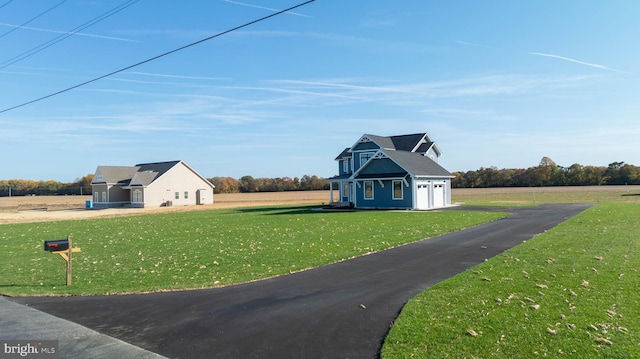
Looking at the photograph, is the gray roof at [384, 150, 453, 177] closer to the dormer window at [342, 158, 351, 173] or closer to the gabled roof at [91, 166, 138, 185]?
Answer: the dormer window at [342, 158, 351, 173]

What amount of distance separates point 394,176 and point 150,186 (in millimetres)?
35624

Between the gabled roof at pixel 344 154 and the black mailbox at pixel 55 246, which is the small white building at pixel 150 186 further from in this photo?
the black mailbox at pixel 55 246

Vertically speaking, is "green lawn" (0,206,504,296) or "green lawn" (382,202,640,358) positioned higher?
"green lawn" (382,202,640,358)

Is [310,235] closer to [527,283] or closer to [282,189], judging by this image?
[527,283]

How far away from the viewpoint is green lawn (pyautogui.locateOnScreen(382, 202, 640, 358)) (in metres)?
5.32

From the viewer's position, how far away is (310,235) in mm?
18969

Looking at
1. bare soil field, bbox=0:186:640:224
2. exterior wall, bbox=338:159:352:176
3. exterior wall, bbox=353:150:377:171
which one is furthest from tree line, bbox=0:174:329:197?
exterior wall, bbox=353:150:377:171

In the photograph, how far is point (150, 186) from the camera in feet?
188

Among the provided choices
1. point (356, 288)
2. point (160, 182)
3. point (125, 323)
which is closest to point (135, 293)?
point (125, 323)

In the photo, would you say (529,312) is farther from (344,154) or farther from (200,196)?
(200,196)

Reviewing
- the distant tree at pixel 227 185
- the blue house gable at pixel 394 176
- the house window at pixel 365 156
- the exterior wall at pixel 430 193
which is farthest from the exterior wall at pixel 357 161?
the distant tree at pixel 227 185

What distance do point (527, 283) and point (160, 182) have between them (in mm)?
56429

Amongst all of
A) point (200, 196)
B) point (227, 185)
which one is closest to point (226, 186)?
point (227, 185)

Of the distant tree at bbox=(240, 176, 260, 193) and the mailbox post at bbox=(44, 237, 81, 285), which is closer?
the mailbox post at bbox=(44, 237, 81, 285)
